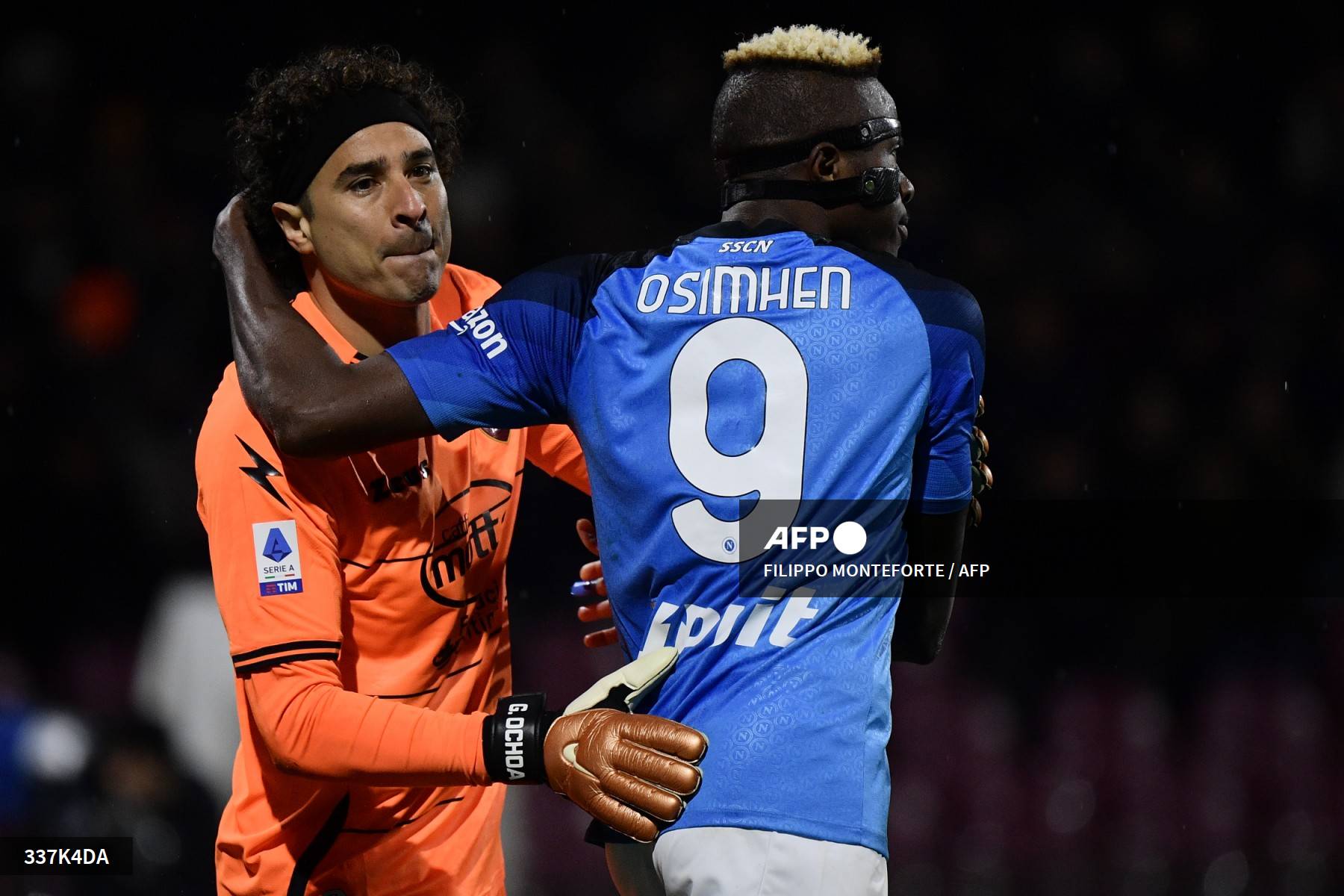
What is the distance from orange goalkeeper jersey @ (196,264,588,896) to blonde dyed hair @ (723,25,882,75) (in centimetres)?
91

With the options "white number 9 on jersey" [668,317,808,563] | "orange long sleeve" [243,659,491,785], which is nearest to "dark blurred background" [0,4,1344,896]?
"white number 9 on jersey" [668,317,808,563]

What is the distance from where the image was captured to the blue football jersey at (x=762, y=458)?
6.77 ft

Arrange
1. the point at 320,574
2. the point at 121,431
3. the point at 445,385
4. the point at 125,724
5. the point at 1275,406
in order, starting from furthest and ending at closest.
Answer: the point at 1275,406, the point at 121,431, the point at 125,724, the point at 320,574, the point at 445,385

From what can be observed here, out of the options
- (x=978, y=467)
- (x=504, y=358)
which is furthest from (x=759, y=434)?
(x=978, y=467)

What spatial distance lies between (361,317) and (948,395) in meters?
1.13

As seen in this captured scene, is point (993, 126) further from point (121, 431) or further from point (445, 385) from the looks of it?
point (445, 385)

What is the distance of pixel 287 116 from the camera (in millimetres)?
2676

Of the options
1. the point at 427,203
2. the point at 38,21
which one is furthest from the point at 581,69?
the point at 427,203

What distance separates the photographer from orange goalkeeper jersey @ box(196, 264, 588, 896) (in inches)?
89.0

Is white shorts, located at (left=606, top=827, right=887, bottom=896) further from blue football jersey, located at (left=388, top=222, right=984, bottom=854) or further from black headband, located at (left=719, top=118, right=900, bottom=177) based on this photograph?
black headband, located at (left=719, top=118, right=900, bottom=177)

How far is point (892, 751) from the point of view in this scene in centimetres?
556

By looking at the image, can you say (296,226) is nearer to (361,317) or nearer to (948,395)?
(361,317)

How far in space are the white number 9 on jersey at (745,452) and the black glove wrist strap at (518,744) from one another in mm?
371

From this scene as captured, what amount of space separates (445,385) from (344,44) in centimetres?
410
